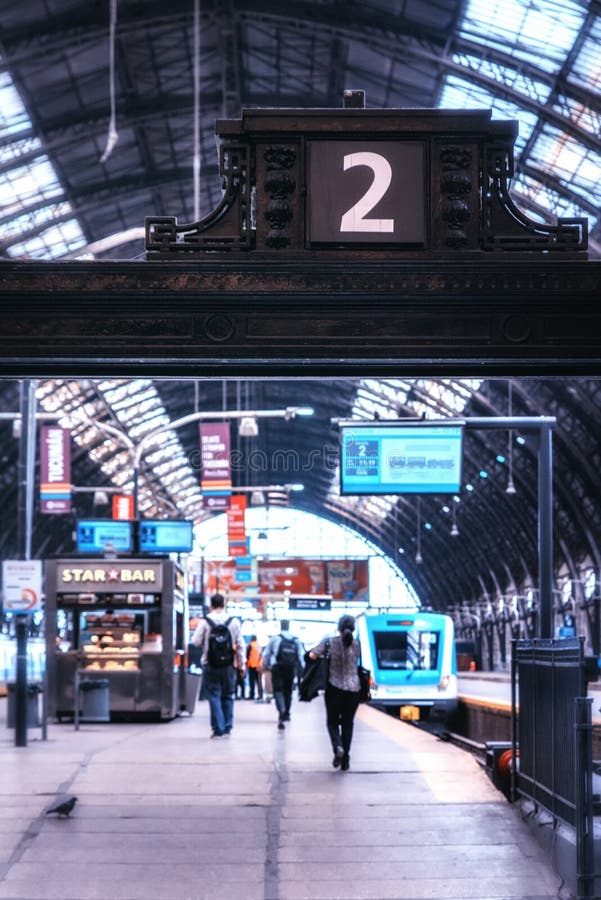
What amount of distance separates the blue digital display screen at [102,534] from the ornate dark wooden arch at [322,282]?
2646cm

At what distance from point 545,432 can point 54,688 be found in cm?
1237

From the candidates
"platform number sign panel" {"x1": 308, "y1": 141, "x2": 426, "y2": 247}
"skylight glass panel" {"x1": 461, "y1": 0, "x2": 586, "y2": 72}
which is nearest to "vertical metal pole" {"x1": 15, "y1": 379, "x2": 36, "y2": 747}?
"platform number sign panel" {"x1": 308, "y1": 141, "x2": 426, "y2": 247}

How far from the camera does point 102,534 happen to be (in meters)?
34.9

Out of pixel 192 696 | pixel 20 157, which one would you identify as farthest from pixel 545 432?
pixel 20 157

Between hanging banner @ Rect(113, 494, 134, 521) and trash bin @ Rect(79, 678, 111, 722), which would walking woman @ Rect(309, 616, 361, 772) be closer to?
trash bin @ Rect(79, 678, 111, 722)

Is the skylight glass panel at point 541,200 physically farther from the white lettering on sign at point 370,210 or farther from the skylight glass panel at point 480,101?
the white lettering on sign at point 370,210

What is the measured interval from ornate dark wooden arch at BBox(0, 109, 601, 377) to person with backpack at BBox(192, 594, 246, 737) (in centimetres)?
1138

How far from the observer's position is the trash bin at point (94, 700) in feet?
80.2

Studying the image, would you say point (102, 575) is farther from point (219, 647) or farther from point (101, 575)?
point (219, 647)

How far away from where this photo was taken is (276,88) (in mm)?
37312

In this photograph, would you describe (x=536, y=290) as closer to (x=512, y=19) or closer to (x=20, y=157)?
(x=512, y=19)

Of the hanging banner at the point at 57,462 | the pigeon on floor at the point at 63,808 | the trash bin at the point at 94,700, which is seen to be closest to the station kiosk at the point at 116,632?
the trash bin at the point at 94,700

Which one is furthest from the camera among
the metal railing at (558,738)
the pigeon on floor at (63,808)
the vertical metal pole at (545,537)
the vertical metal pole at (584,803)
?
the vertical metal pole at (545,537)

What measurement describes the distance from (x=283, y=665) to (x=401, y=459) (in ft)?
22.5
